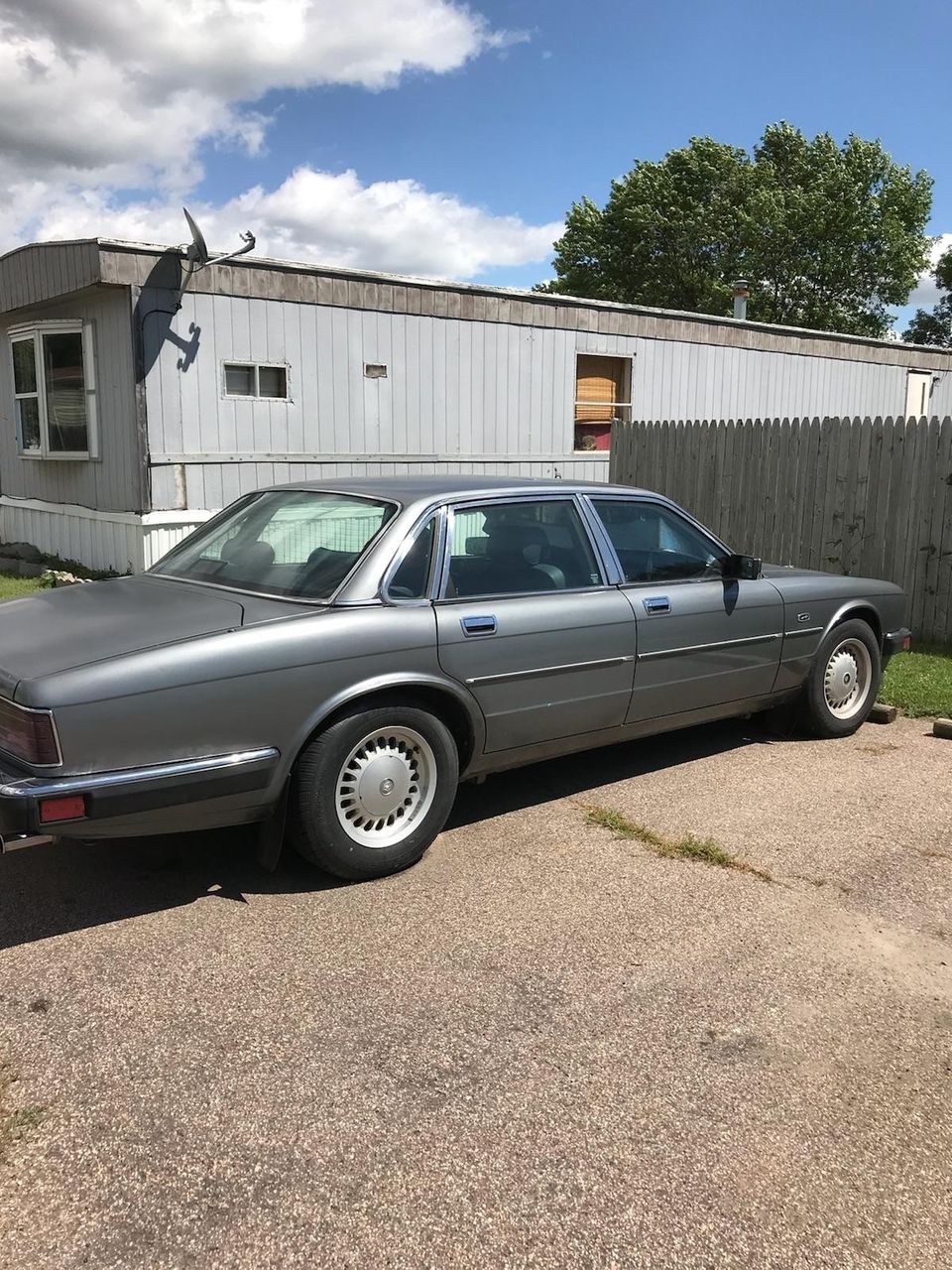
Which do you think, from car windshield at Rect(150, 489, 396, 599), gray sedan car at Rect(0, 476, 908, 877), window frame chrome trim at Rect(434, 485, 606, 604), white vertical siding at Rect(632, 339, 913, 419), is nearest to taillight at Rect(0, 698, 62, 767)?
gray sedan car at Rect(0, 476, 908, 877)

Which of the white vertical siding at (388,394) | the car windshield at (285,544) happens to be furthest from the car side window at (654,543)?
the white vertical siding at (388,394)

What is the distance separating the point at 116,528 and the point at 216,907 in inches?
308

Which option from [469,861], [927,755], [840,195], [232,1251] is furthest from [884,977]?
[840,195]

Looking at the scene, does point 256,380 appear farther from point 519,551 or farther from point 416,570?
point 416,570

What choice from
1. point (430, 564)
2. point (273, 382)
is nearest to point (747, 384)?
point (273, 382)

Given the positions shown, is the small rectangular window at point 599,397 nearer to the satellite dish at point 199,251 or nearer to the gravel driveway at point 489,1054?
the satellite dish at point 199,251

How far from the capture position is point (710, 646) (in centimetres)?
497

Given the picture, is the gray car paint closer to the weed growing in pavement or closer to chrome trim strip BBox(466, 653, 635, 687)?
chrome trim strip BBox(466, 653, 635, 687)

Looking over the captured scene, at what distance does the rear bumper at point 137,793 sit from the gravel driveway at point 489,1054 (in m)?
0.44

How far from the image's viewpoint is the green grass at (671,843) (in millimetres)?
4078

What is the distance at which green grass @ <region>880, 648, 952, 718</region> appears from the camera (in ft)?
21.3

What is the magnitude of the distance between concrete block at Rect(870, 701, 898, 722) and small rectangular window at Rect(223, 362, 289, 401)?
22.9 feet

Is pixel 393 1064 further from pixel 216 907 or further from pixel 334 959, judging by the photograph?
pixel 216 907

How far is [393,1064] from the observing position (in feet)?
8.86
